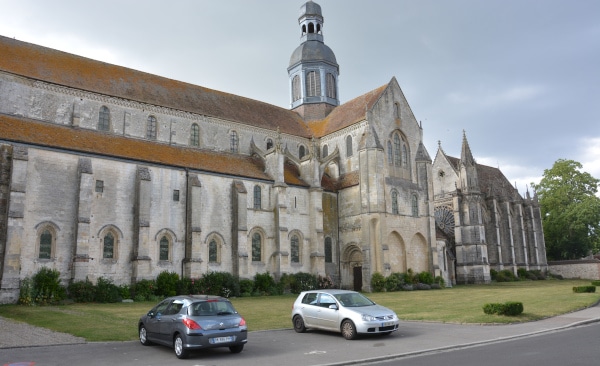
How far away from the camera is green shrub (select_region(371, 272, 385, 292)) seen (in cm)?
Result: 3803

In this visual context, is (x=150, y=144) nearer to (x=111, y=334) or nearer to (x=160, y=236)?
(x=160, y=236)

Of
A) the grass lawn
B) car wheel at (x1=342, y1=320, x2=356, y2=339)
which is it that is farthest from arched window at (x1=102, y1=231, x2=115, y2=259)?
car wheel at (x1=342, y1=320, x2=356, y2=339)

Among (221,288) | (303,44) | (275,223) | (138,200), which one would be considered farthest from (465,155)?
(138,200)

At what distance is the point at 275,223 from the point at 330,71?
2153 centimetres

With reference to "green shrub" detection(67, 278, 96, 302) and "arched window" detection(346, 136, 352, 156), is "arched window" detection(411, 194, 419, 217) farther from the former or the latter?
"green shrub" detection(67, 278, 96, 302)

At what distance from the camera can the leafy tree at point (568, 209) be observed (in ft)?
200

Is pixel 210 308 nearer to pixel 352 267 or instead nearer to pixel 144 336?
pixel 144 336

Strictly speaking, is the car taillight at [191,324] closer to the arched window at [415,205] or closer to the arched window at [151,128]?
the arched window at [151,128]

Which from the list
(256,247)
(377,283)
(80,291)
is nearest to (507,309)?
(377,283)

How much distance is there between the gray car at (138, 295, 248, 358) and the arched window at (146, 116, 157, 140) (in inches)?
968

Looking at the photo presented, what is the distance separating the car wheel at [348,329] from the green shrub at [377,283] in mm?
23783

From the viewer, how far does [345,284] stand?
134 ft

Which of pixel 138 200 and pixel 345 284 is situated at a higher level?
pixel 138 200

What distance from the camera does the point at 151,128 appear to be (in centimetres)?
3616
